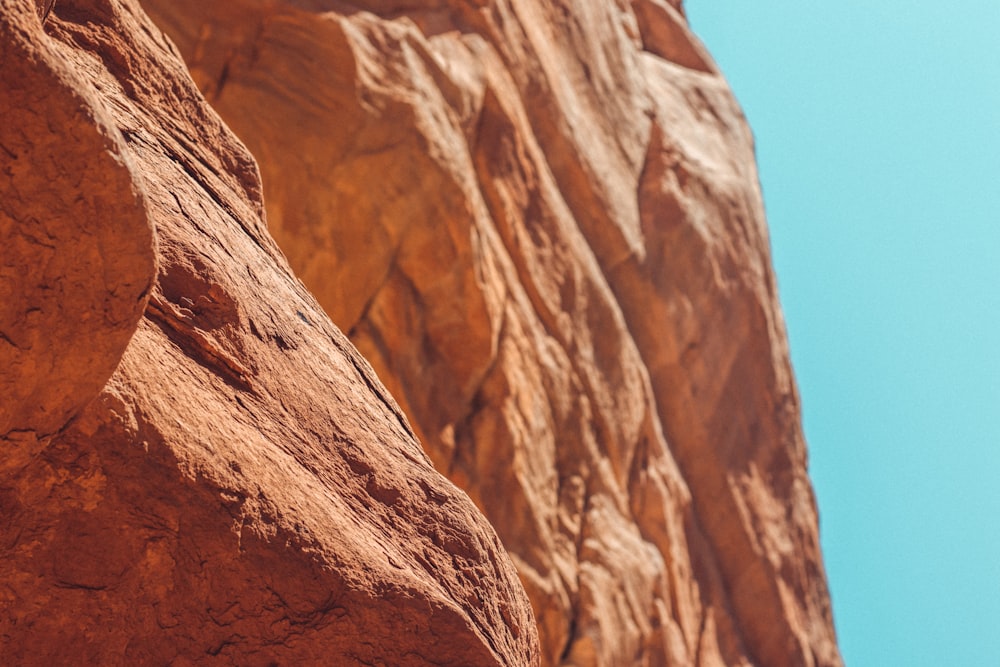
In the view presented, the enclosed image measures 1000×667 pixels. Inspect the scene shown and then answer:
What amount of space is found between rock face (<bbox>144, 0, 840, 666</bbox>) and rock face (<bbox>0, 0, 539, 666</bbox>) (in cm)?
459

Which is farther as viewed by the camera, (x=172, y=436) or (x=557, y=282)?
(x=557, y=282)

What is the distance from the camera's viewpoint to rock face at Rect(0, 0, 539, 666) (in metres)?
2.64

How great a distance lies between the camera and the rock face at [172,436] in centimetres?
264

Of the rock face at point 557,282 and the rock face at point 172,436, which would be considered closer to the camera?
the rock face at point 172,436

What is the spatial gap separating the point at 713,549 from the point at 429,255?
21.7ft

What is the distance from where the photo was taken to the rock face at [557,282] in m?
9.09

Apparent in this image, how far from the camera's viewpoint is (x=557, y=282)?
36.9ft

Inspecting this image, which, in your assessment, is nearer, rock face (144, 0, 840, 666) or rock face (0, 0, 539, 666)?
rock face (0, 0, 539, 666)

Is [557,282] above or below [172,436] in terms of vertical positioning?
Result: above

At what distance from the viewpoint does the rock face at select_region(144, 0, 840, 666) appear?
9.09 metres

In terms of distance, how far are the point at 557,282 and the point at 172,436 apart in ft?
27.1

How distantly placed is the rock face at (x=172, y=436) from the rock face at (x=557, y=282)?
459 centimetres

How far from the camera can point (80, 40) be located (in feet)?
13.6

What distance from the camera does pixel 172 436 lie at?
317 cm
